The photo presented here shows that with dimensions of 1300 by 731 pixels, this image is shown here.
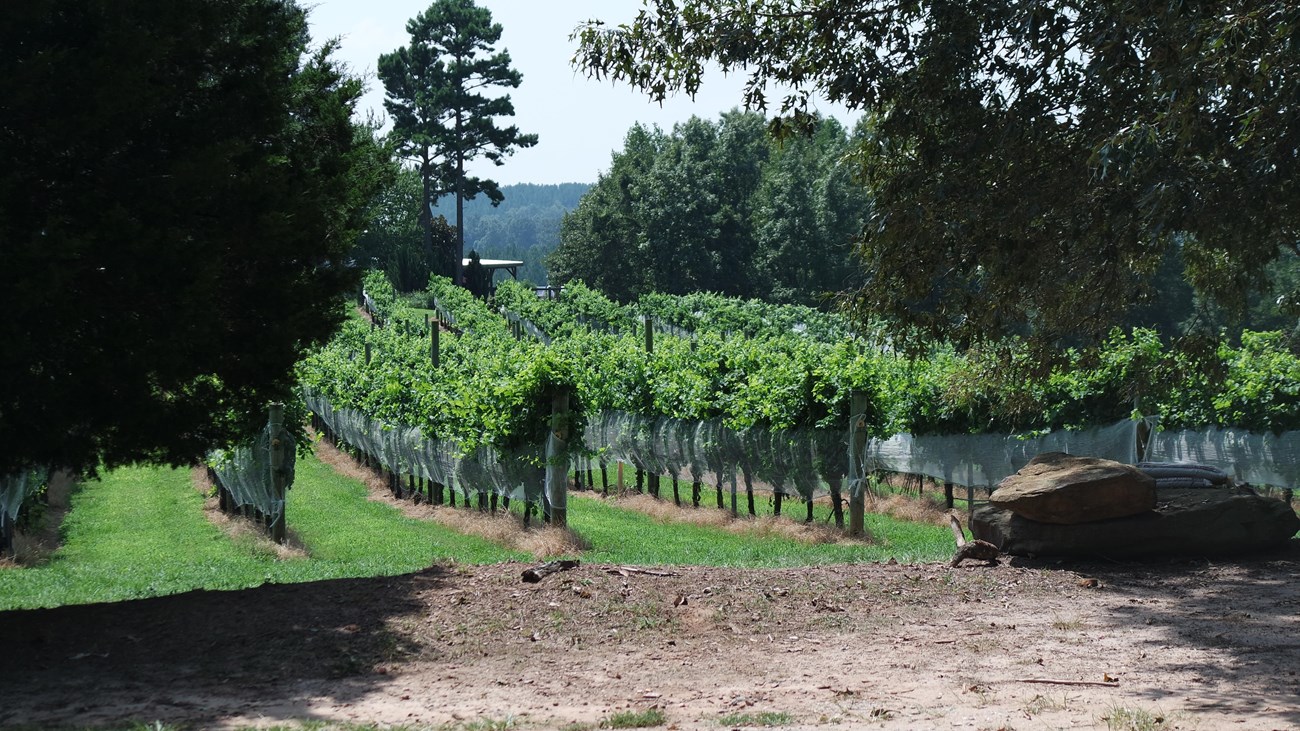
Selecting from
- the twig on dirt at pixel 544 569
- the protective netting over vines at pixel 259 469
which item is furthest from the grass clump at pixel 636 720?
the protective netting over vines at pixel 259 469

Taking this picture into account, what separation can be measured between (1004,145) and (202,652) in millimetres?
7275

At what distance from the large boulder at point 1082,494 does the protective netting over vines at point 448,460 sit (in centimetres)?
767

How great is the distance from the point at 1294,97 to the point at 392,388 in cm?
2005

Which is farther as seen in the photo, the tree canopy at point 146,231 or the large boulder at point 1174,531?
the large boulder at point 1174,531

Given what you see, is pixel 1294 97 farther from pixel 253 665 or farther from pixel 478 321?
pixel 478 321

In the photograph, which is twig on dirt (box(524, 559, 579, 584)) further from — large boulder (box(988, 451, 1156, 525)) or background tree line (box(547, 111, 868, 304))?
background tree line (box(547, 111, 868, 304))

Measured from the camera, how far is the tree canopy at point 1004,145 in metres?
9.55

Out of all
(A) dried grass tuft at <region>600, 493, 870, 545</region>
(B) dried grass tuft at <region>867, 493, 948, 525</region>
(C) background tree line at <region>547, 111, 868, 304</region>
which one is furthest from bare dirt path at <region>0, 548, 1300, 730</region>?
(C) background tree line at <region>547, 111, 868, 304</region>

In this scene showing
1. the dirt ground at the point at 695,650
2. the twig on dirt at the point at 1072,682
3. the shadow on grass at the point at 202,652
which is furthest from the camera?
the twig on dirt at the point at 1072,682

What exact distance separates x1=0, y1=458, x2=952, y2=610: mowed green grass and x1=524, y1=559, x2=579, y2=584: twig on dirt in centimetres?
187

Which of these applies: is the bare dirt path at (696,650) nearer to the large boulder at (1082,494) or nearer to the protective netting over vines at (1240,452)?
the large boulder at (1082,494)

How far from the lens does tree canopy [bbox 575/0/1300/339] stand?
9555mm

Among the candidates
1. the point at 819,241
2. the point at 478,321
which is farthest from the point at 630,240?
the point at 478,321

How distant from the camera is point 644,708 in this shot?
21.6 feet
